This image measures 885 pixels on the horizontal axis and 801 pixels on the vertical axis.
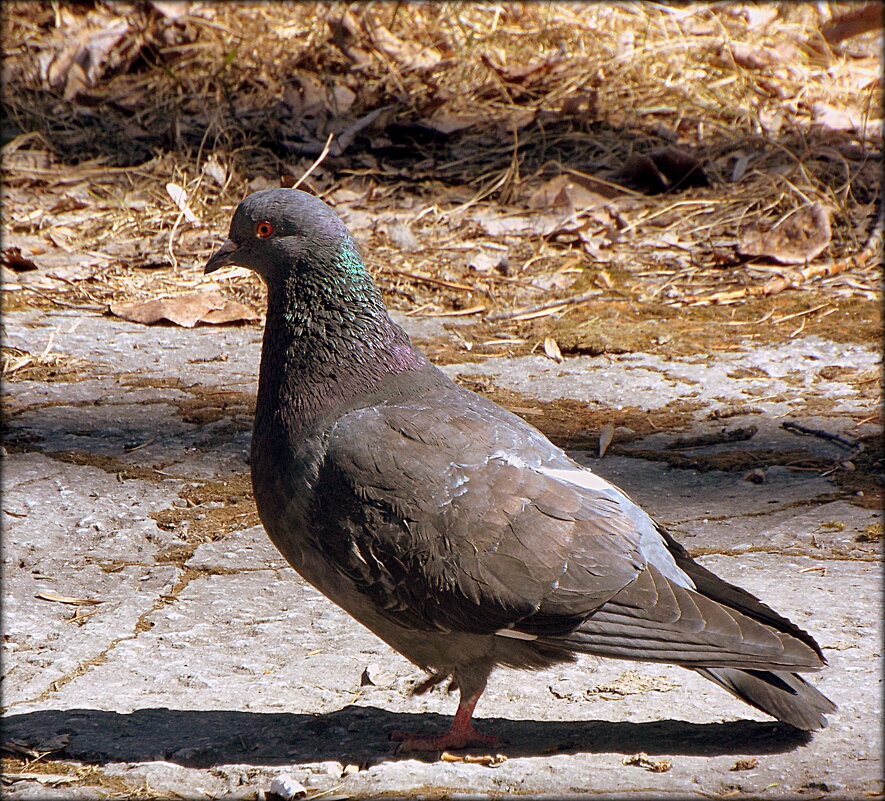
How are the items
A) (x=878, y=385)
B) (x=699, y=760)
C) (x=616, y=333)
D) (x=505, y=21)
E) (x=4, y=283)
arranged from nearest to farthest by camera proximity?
(x=699, y=760) < (x=878, y=385) < (x=616, y=333) < (x=4, y=283) < (x=505, y=21)

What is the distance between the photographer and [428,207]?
243 inches

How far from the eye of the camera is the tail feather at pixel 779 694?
93.0 inches

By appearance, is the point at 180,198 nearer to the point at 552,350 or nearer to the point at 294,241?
the point at 552,350

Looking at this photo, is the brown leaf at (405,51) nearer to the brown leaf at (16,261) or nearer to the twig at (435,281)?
→ the twig at (435,281)

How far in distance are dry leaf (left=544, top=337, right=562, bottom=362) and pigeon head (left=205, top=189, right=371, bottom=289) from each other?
6.52 ft

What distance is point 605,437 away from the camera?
386 centimetres

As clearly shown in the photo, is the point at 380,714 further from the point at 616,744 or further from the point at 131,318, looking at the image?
the point at 131,318

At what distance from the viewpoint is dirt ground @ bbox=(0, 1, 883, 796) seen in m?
4.80

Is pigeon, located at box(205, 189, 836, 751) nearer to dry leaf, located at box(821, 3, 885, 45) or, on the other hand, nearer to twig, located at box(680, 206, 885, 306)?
twig, located at box(680, 206, 885, 306)

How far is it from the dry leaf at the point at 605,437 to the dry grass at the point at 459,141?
4.07 feet

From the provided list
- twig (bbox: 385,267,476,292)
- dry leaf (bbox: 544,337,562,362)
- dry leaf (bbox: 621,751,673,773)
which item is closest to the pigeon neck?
dry leaf (bbox: 621,751,673,773)

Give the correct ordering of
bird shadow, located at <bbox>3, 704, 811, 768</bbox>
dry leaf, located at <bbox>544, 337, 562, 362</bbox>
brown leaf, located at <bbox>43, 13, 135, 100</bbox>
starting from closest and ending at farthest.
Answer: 1. bird shadow, located at <bbox>3, 704, 811, 768</bbox>
2. dry leaf, located at <bbox>544, 337, 562, 362</bbox>
3. brown leaf, located at <bbox>43, 13, 135, 100</bbox>

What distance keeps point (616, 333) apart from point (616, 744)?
271cm

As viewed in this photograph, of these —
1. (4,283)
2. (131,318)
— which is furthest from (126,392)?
(4,283)
